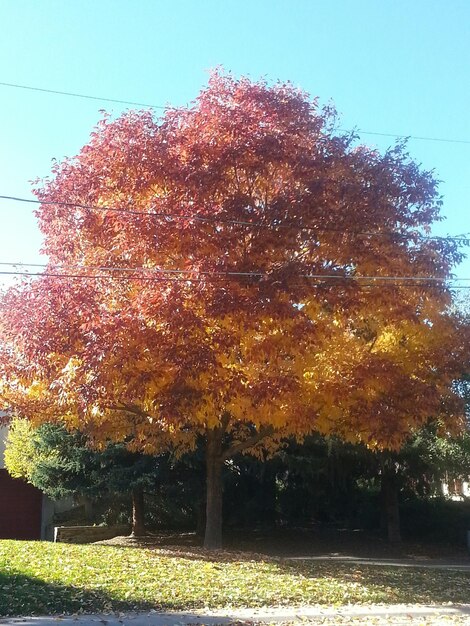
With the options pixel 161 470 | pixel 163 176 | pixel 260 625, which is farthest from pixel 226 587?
pixel 161 470

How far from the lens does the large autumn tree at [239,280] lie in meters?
11.1

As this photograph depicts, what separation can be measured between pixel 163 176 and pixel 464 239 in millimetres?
5579

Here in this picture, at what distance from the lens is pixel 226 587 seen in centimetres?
988

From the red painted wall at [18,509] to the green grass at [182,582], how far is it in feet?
39.1

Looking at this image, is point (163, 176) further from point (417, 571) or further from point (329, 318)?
point (417, 571)

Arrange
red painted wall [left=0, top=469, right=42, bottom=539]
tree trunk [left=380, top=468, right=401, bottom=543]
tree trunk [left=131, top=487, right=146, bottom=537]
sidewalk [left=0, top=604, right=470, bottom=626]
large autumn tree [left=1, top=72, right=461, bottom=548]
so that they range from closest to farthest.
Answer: sidewalk [left=0, top=604, right=470, bottom=626] → large autumn tree [left=1, top=72, right=461, bottom=548] → tree trunk [left=131, top=487, right=146, bottom=537] → tree trunk [left=380, top=468, right=401, bottom=543] → red painted wall [left=0, top=469, right=42, bottom=539]

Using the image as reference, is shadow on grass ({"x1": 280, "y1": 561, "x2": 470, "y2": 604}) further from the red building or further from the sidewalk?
the red building

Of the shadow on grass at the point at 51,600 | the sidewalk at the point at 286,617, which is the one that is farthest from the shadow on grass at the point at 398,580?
the shadow on grass at the point at 51,600

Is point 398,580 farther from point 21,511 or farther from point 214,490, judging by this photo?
point 21,511

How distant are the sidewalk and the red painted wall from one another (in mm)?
17690

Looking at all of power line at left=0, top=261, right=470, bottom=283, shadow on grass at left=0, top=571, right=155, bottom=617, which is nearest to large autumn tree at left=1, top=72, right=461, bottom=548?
power line at left=0, top=261, right=470, bottom=283

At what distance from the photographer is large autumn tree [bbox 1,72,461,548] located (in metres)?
11.1

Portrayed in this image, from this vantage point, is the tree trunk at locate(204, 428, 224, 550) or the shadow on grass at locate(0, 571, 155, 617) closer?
the shadow on grass at locate(0, 571, 155, 617)

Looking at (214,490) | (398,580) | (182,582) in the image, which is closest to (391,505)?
(214,490)
